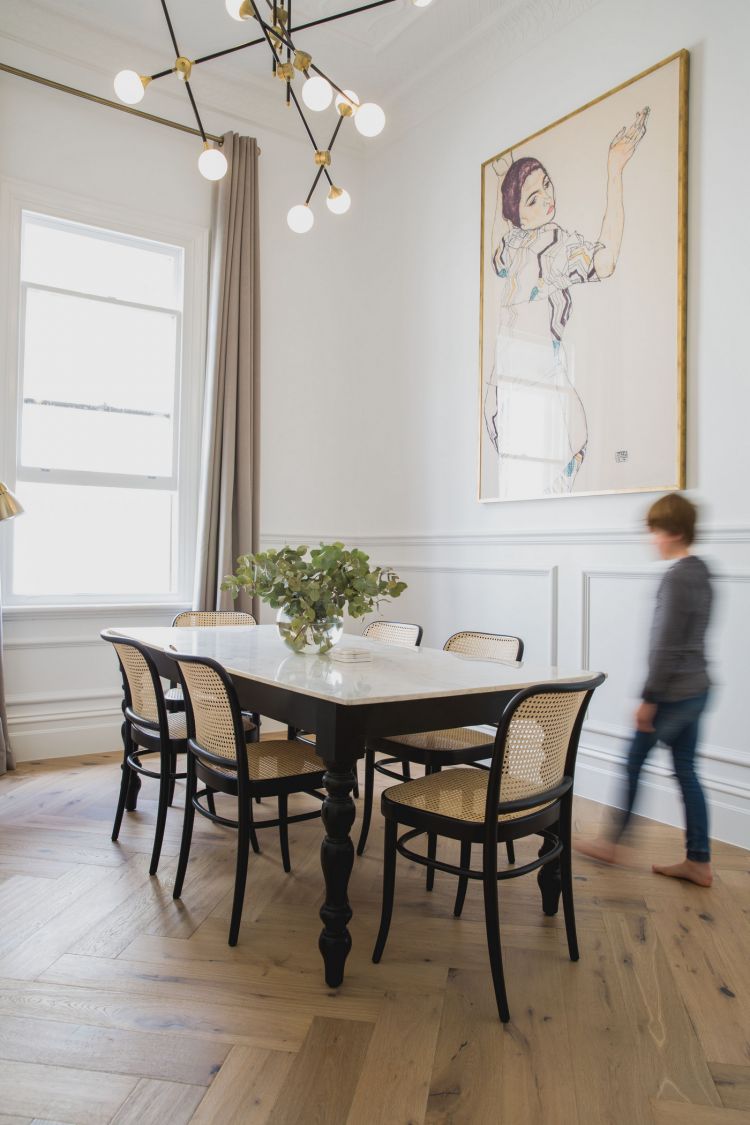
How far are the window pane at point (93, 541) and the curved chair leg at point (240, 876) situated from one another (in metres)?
2.63

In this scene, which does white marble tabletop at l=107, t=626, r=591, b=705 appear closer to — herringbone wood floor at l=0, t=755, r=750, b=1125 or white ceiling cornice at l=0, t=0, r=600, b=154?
herringbone wood floor at l=0, t=755, r=750, b=1125

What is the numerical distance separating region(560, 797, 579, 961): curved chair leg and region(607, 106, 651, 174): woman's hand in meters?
2.86

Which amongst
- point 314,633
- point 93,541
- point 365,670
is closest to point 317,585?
point 314,633

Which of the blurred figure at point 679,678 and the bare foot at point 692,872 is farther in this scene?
the bare foot at point 692,872

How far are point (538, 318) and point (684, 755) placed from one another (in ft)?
7.57

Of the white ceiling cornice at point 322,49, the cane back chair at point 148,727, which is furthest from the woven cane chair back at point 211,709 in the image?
the white ceiling cornice at point 322,49

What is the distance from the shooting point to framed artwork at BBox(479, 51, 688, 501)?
329 cm

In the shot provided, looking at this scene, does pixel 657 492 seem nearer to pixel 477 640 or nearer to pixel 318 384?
pixel 477 640

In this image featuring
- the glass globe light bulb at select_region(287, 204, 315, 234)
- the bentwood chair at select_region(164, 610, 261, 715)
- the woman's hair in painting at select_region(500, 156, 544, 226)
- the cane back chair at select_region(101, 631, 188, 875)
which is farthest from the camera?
the woman's hair in painting at select_region(500, 156, 544, 226)

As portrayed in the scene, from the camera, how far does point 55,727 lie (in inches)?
166

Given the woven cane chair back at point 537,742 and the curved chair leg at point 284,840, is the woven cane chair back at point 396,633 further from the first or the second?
the woven cane chair back at point 537,742

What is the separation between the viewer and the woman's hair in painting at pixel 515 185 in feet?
13.1

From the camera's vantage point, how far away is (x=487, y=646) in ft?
9.81

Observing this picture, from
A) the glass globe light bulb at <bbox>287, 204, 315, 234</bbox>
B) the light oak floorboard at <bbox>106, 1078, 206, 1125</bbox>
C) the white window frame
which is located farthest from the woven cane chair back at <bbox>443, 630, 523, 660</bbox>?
the white window frame
